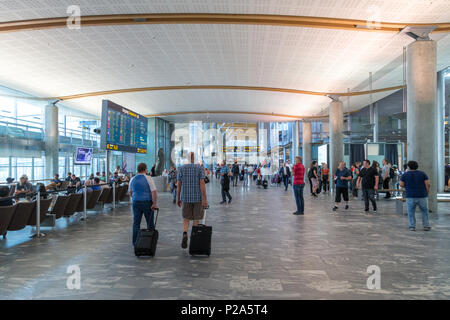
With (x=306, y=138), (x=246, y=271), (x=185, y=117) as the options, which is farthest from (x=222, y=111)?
(x=246, y=271)

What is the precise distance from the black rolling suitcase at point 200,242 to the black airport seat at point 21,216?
3850 millimetres

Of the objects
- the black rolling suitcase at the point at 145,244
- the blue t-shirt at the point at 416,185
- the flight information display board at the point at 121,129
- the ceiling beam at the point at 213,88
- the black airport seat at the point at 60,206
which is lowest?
the black rolling suitcase at the point at 145,244

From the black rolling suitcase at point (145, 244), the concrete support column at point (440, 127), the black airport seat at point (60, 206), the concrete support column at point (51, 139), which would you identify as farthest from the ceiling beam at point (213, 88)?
Result: the black rolling suitcase at point (145, 244)

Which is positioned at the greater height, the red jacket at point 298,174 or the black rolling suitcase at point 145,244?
the red jacket at point 298,174

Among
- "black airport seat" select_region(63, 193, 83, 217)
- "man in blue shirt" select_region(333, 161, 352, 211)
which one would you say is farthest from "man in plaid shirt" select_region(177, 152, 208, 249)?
"man in blue shirt" select_region(333, 161, 352, 211)

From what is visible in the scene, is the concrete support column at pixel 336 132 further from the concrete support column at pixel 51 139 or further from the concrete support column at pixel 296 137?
the concrete support column at pixel 51 139

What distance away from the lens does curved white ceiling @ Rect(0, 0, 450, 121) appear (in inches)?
343

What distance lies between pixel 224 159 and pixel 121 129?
14.6ft

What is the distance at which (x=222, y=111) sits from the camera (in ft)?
84.6

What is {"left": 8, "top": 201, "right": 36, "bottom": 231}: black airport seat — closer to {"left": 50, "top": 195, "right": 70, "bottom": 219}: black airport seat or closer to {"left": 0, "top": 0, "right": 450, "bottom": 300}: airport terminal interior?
{"left": 0, "top": 0, "right": 450, "bottom": 300}: airport terminal interior

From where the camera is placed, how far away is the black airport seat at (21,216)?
6.07 metres

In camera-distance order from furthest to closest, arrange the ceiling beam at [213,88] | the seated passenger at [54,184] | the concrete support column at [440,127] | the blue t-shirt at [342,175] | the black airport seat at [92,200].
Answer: the ceiling beam at [213,88] < the concrete support column at [440,127] < the seated passenger at [54,184] < the blue t-shirt at [342,175] < the black airport seat at [92,200]

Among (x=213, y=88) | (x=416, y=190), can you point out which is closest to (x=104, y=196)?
(x=416, y=190)

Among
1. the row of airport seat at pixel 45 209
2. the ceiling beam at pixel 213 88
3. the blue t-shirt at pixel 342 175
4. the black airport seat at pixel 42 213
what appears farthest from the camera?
the ceiling beam at pixel 213 88
